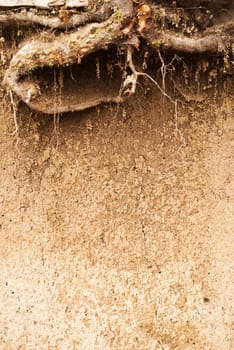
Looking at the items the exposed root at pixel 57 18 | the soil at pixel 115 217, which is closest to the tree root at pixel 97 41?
the exposed root at pixel 57 18

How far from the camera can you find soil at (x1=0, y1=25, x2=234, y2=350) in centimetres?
382

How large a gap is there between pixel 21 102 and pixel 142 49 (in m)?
0.80

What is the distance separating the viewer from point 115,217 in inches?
151

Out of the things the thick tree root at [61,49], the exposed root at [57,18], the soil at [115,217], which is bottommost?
the soil at [115,217]

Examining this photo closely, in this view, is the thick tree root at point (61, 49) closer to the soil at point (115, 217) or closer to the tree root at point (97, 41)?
the tree root at point (97, 41)

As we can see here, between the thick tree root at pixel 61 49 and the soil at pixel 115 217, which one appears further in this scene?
the soil at pixel 115 217

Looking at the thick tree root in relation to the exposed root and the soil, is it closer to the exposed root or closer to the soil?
the exposed root

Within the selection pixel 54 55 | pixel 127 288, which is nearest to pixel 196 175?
pixel 127 288

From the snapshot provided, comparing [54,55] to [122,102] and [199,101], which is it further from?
[199,101]

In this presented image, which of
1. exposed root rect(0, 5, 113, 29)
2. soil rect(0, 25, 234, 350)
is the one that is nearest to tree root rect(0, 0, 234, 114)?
exposed root rect(0, 5, 113, 29)

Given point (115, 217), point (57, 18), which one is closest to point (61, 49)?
point (57, 18)

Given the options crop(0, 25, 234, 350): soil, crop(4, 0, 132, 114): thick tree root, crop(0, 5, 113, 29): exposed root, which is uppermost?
crop(0, 5, 113, 29): exposed root

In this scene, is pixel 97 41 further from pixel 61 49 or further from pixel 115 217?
pixel 115 217

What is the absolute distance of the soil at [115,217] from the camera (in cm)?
382
